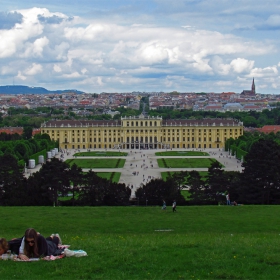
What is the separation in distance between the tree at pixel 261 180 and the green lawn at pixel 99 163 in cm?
2727

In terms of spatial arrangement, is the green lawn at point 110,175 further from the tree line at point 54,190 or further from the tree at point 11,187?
the tree line at point 54,190

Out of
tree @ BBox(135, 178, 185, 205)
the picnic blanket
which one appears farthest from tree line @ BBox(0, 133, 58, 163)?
the picnic blanket

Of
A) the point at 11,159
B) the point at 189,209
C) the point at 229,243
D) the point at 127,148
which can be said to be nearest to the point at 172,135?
the point at 127,148

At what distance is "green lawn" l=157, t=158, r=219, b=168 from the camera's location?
176 feet

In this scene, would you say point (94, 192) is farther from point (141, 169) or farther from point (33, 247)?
point (141, 169)

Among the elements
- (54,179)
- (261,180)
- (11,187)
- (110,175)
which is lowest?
(110,175)

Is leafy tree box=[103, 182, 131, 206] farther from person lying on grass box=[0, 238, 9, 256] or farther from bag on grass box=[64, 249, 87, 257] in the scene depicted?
person lying on grass box=[0, 238, 9, 256]

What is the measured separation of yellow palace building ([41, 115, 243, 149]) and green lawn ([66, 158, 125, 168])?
2127cm

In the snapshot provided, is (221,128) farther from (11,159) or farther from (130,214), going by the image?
(130,214)

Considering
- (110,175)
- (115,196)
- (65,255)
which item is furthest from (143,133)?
(65,255)

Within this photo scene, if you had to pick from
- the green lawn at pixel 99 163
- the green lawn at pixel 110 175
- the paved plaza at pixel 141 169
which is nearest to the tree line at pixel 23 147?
the paved plaza at pixel 141 169

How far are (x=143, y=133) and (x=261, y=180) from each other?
5830 centimetres

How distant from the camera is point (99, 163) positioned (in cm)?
5753

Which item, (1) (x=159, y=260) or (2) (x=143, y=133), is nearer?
(1) (x=159, y=260)
